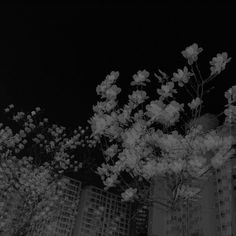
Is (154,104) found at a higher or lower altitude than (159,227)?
lower

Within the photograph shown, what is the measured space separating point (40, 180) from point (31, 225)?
5.26 feet

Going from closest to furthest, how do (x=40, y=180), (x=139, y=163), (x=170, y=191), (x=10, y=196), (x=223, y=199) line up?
(x=170, y=191)
(x=139, y=163)
(x=40, y=180)
(x=10, y=196)
(x=223, y=199)

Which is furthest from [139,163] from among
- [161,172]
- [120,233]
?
[120,233]

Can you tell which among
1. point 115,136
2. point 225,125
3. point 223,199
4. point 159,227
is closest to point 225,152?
point 225,125

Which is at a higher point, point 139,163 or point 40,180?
point 40,180

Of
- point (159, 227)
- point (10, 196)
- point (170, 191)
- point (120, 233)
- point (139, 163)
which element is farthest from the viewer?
point (120, 233)

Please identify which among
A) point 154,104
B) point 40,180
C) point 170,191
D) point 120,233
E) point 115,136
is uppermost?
point 120,233

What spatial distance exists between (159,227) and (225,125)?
75.5 m

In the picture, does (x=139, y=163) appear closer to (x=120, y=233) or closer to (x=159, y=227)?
(x=159, y=227)

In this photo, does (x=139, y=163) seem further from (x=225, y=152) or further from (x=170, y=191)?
(x=225, y=152)

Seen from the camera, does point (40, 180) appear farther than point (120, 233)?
No

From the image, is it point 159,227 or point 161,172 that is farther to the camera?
point 159,227

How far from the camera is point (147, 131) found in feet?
21.1

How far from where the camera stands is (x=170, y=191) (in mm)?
5781
